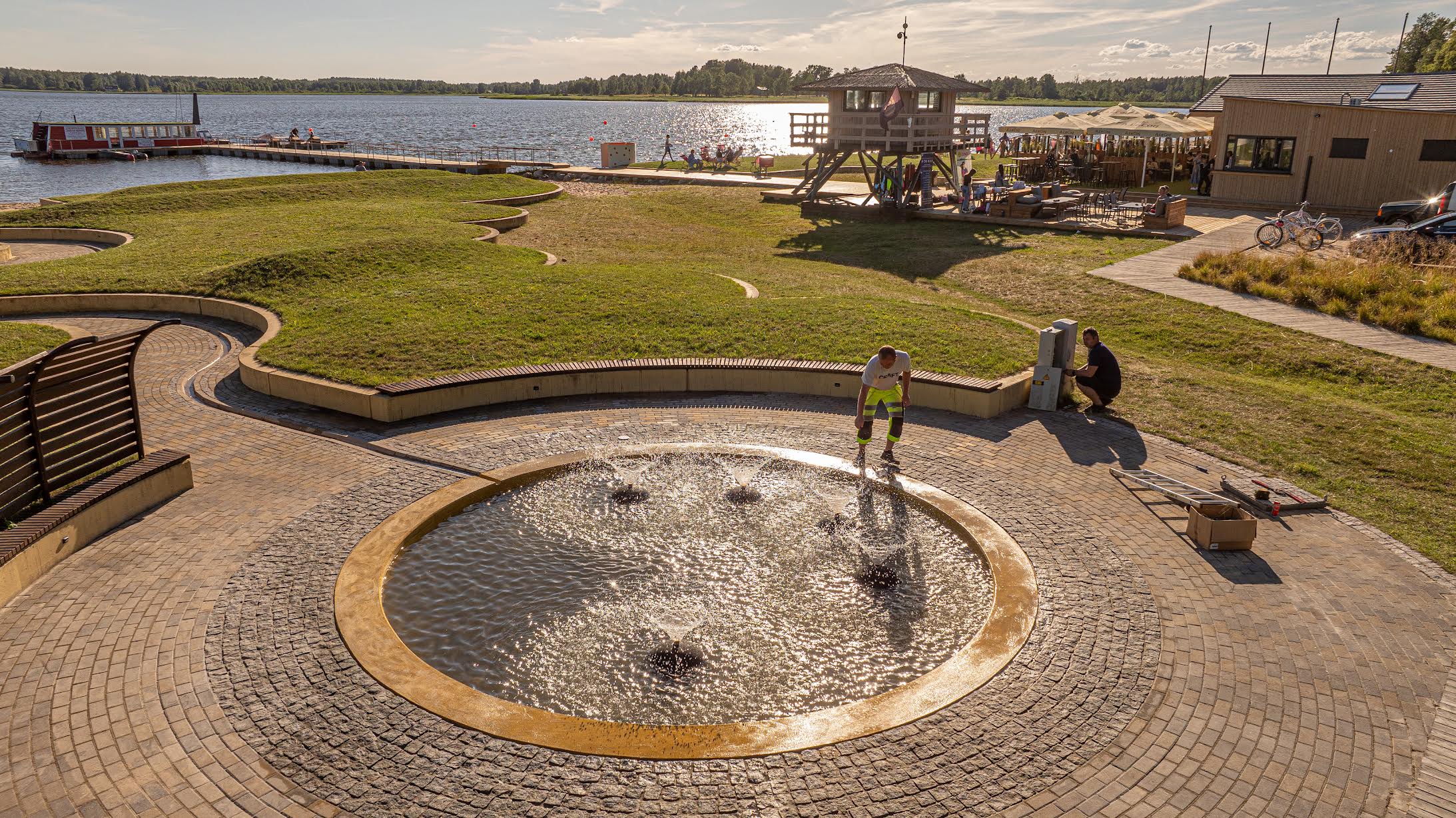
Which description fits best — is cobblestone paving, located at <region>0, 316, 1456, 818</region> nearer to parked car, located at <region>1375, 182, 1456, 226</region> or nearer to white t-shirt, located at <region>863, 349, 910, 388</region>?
white t-shirt, located at <region>863, 349, 910, 388</region>

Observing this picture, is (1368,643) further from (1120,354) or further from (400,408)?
(400,408)

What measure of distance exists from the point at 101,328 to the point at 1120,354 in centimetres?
1976

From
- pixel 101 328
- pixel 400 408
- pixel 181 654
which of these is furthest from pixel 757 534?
pixel 101 328

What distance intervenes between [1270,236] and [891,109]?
1407 centimetres

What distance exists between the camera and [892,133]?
112ft

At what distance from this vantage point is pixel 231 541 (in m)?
8.99

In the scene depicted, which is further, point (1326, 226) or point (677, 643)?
point (1326, 226)

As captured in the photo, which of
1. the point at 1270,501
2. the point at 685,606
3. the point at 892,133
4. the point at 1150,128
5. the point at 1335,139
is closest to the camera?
the point at 685,606

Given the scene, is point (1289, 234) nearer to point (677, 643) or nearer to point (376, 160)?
point (677, 643)

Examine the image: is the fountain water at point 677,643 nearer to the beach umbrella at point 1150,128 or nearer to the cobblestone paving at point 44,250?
the cobblestone paving at point 44,250

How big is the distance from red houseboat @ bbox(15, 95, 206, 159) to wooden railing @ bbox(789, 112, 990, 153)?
7344 centimetres

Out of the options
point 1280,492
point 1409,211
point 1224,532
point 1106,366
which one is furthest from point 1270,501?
point 1409,211

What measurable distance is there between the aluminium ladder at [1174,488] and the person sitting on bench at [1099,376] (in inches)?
85.6

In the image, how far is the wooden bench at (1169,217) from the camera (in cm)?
2784
